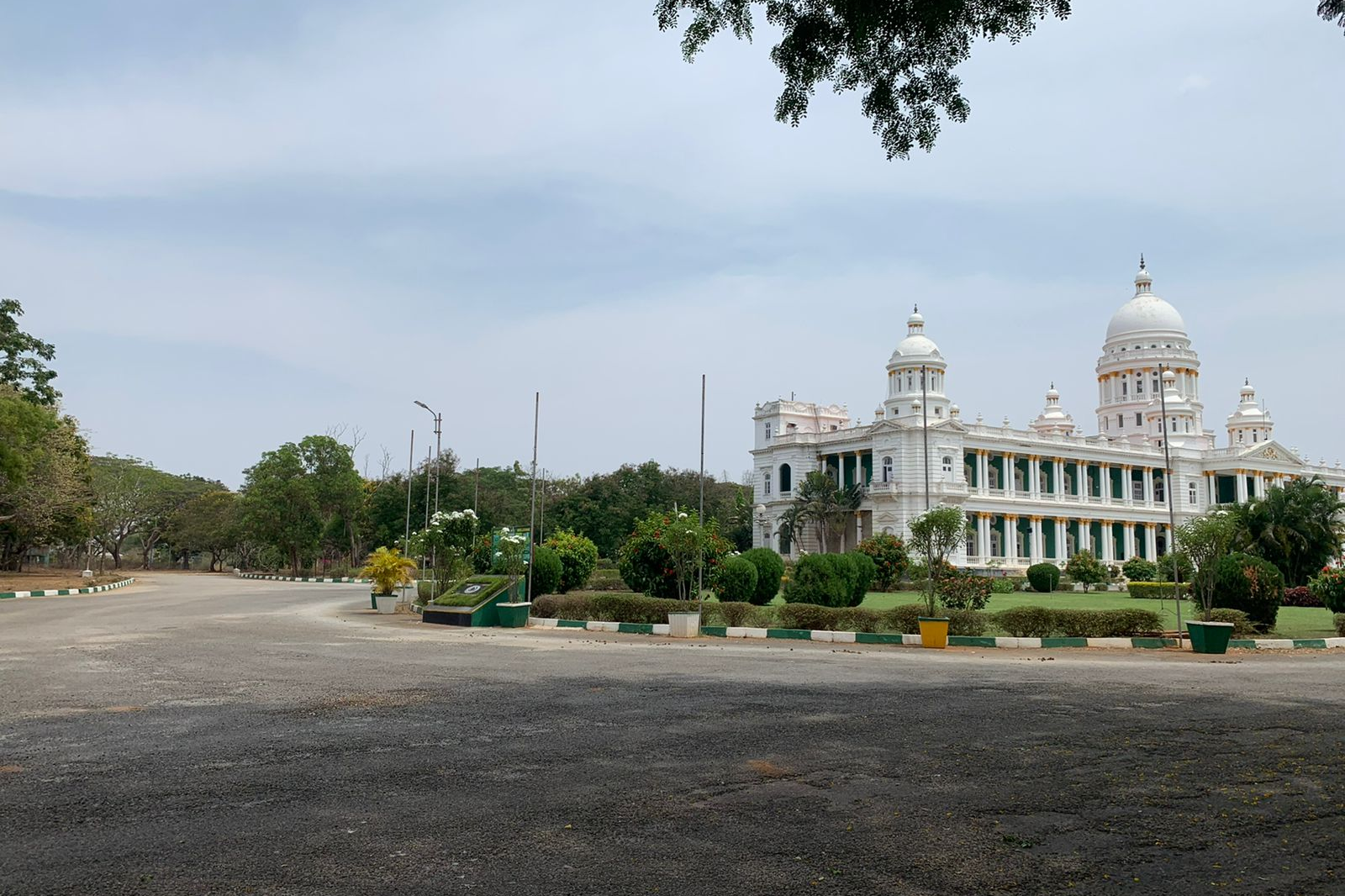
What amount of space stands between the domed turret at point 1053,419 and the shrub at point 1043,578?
3902cm

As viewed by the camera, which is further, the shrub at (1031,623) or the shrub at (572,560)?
the shrub at (572,560)

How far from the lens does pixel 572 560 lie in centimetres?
3050

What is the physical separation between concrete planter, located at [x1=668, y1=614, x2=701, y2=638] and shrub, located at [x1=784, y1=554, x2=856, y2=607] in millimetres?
4980

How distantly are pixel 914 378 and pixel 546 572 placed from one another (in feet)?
165

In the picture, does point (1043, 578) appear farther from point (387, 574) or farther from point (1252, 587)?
point (387, 574)

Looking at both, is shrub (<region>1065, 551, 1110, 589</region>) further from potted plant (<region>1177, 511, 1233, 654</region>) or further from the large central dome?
the large central dome

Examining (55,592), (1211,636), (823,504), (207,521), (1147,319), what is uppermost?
(1147,319)

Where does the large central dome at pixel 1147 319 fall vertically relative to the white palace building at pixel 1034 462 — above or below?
above

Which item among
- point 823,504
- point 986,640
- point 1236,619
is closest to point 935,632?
point 986,640

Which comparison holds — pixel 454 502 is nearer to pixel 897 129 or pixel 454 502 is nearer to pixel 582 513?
pixel 582 513

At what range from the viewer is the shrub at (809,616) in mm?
21500

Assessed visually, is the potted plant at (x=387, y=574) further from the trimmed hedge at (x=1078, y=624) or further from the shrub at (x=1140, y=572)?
the shrub at (x=1140, y=572)

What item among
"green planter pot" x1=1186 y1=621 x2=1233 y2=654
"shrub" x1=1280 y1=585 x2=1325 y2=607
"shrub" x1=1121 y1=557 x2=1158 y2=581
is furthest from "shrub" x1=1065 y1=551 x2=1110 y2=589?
"green planter pot" x1=1186 y1=621 x2=1233 y2=654

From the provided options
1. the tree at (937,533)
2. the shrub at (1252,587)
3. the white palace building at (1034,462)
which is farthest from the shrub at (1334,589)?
the white palace building at (1034,462)
